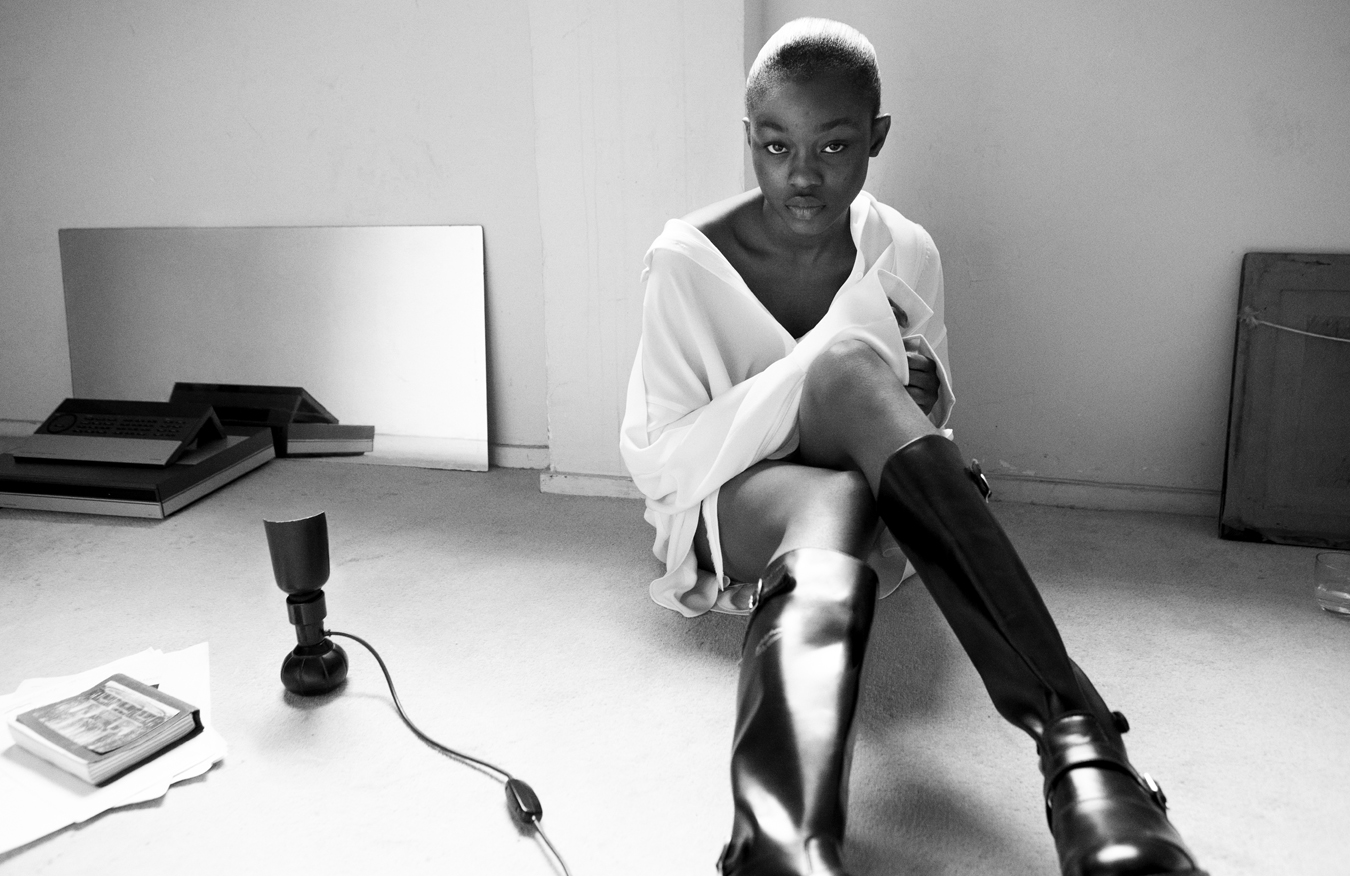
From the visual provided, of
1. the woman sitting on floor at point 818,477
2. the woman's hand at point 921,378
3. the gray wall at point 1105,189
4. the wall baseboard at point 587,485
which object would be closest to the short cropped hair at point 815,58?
the woman sitting on floor at point 818,477

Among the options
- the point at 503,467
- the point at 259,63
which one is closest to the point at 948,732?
the point at 503,467

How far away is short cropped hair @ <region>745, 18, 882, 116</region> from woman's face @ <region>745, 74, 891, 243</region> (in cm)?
1

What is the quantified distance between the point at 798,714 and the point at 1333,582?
1191 millimetres

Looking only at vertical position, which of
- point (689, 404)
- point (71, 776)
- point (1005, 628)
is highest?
point (689, 404)

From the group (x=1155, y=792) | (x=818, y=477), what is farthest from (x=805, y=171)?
(x=1155, y=792)

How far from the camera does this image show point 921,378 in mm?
1518

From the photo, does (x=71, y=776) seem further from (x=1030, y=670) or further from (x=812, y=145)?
(x=812, y=145)

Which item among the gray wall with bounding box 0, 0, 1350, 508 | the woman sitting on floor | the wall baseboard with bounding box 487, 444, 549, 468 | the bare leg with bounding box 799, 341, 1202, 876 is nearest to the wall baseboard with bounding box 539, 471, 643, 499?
the gray wall with bounding box 0, 0, 1350, 508

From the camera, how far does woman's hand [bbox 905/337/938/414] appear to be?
151 centimetres

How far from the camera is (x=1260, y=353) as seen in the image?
74.2 inches

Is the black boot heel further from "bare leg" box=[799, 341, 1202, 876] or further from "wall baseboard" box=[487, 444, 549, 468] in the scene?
"wall baseboard" box=[487, 444, 549, 468]

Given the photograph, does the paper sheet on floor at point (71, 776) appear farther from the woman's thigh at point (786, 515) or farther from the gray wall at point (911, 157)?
the gray wall at point (911, 157)

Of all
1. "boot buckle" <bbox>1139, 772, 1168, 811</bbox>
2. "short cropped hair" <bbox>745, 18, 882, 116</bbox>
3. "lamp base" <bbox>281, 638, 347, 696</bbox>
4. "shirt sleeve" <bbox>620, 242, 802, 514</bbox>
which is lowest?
"lamp base" <bbox>281, 638, 347, 696</bbox>

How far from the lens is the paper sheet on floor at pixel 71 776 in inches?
45.0
